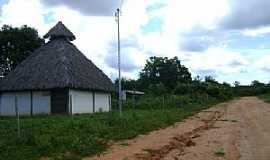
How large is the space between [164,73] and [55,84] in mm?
62489

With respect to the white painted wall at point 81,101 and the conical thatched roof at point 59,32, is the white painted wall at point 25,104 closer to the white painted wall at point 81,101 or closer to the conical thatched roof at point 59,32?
the white painted wall at point 81,101

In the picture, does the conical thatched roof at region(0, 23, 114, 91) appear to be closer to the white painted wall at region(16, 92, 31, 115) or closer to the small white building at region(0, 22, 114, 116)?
the small white building at region(0, 22, 114, 116)

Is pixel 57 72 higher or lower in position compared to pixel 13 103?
higher

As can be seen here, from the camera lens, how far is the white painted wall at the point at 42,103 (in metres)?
32.8

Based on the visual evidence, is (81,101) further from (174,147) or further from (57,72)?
(174,147)

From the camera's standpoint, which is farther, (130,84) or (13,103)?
(130,84)

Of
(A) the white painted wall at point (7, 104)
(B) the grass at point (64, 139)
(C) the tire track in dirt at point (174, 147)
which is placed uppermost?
(A) the white painted wall at point (7, 104)

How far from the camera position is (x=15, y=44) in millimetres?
46781

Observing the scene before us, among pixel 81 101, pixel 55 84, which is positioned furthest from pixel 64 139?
pixel 81 101

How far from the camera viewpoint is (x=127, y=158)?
12.7 meters

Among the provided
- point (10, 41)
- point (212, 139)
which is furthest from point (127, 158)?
point (10, 41)

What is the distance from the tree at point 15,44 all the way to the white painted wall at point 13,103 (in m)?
12.3

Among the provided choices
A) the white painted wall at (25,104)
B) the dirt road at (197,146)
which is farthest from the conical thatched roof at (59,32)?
the dirt road at (197,146)

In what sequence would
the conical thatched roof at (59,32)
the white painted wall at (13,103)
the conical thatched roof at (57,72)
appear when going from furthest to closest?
the conical thatched roof at (59,32)
the white painted wall at (13,103)
the conical thatched roof at (57,72)
